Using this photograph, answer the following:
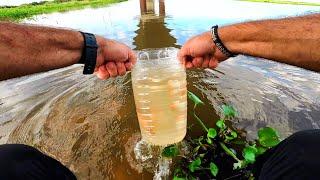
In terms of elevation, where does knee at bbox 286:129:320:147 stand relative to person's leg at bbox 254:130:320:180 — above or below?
above

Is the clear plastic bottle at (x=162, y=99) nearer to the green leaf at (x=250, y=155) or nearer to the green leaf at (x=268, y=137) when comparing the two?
the green leaf at (x=250, y=155)

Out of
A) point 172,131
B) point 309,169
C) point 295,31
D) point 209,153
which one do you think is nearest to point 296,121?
point 209,153

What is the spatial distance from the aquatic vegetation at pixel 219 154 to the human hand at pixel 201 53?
73cm

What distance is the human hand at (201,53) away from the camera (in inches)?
101

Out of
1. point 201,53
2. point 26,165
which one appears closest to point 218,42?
point 201,53

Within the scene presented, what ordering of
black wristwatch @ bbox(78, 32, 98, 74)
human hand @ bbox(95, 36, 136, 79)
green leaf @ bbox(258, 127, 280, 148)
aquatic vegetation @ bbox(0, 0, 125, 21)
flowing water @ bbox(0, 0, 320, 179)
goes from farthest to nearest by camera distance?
aquatic vegetation @ bbox(0, 0, 125, 21), flowing water @ bbox(0, 0, 320, 179), green leaf @ bbox(258, 127, 280, 148), human hand @ bbox(95, 36, 136, 79), black wristwatch @ bbox(78, 32, 98, 74)

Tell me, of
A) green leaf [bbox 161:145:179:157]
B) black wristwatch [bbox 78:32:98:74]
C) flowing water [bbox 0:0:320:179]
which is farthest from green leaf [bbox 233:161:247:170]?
black wristwatch [bbox 78:32:98:74]

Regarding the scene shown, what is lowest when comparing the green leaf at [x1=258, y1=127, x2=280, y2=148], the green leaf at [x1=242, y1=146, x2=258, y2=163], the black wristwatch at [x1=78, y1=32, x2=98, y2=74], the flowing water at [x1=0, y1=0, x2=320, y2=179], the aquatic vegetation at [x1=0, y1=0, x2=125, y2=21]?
the aquatic vegetation at [x1=0, y1=0, x2=125, y2=21]

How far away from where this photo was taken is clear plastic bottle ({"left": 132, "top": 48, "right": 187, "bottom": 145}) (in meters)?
2.86

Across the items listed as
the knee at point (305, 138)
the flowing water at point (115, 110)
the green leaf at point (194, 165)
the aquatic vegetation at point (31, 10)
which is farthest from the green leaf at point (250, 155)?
A: the aquatic vegetation at point (31, 10)

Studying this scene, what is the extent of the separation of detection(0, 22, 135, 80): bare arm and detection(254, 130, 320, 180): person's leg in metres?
1.19

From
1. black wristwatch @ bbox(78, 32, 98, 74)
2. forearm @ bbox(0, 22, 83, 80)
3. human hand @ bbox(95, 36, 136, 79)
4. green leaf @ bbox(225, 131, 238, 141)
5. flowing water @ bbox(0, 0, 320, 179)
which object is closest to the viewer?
forearm @ bbox(0, 22, 83, 80)

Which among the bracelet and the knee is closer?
the knee

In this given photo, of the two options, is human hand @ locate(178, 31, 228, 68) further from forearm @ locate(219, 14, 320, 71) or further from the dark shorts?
the dark shorts
